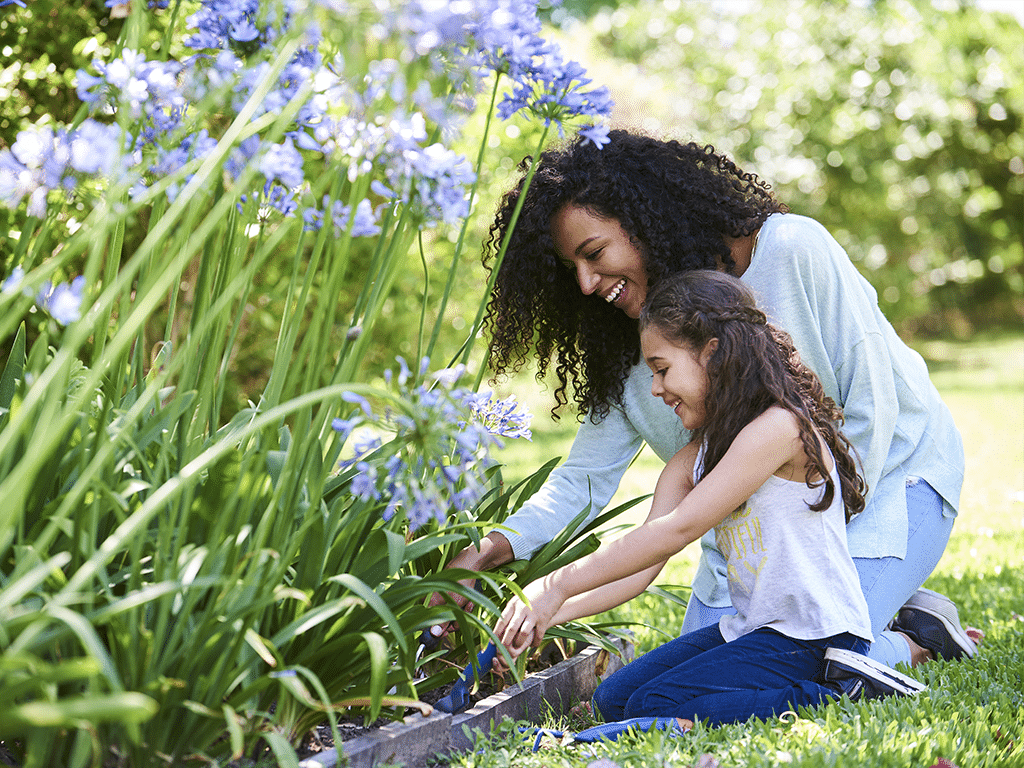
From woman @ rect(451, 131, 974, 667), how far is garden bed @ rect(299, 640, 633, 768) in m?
0.32

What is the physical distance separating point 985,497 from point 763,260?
3541 millimetres

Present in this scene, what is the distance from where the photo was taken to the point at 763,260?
269 cm

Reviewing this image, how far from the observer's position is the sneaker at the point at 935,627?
2709 millimetres

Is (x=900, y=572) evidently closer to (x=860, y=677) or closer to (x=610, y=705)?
(x=860, y=677)

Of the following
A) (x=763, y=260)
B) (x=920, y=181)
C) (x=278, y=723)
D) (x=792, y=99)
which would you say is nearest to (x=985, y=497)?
(x=763, y=260)

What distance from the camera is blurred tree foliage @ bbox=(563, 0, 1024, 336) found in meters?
15.0

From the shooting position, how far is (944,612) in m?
2.75

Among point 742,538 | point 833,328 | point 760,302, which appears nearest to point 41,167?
point 742,538

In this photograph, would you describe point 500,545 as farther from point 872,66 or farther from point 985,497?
point 872,66

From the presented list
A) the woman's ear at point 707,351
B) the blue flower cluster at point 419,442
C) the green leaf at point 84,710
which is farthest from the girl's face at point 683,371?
the green leaf at point 84,710

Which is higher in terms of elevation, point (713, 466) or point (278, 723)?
point (713, 466)

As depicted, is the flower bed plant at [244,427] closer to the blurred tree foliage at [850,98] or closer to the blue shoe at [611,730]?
the blue shoe at [611,730]

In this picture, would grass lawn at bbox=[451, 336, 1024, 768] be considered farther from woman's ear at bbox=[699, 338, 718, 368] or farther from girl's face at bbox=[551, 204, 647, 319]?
girl's face at bbox=[551, 204, 647, 319]

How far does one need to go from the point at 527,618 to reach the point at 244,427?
81 centimetres
